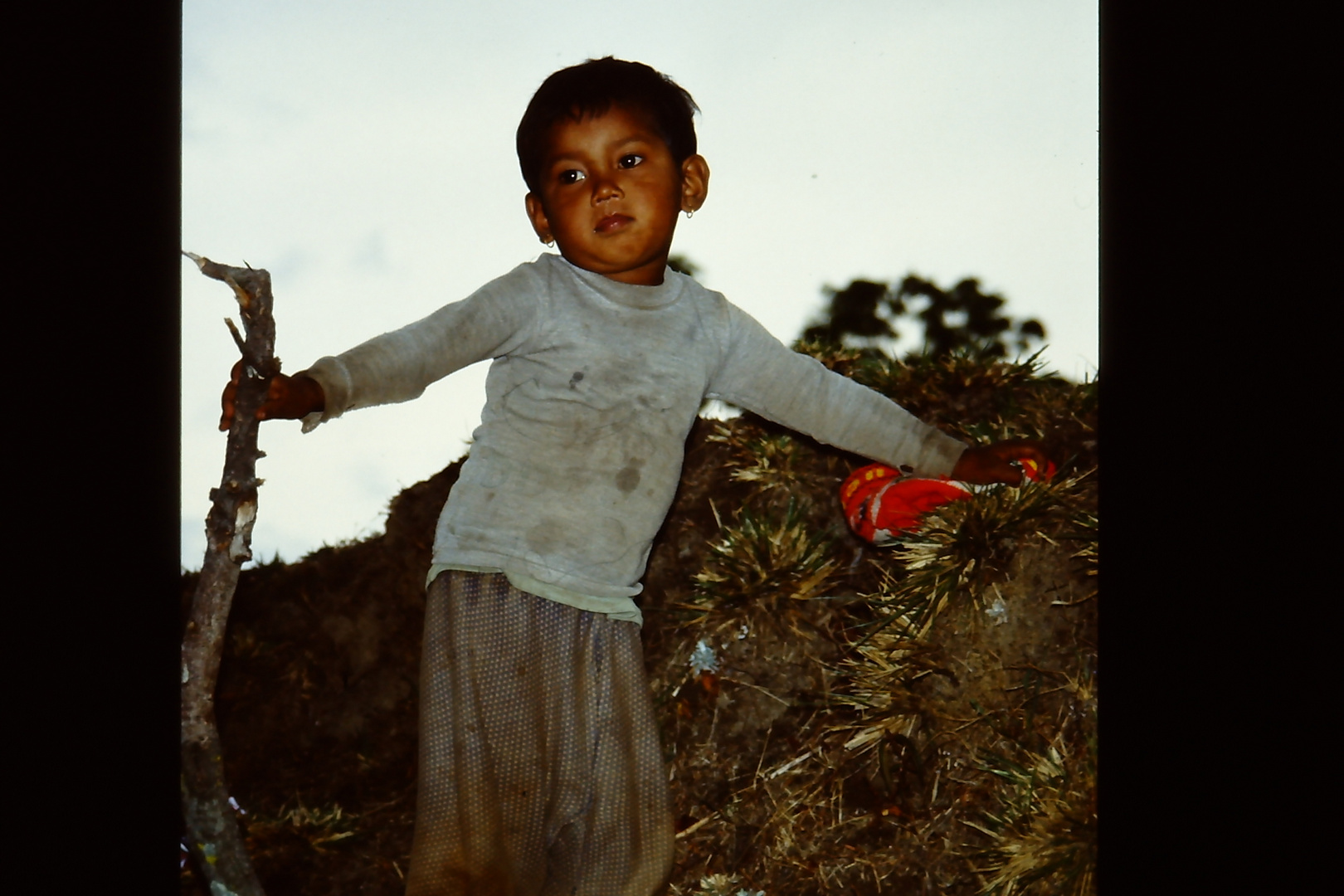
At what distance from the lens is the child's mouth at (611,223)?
3.15 m

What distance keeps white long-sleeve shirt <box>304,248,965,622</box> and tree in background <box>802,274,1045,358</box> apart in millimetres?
955

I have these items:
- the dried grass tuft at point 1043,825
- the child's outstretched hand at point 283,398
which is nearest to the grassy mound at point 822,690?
the dried grass tuft at point 1043,825

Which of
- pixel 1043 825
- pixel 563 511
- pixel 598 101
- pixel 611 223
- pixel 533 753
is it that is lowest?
pixel 1043 825

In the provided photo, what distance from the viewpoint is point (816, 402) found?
3.50 metres

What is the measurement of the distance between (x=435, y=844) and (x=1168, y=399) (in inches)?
87.9

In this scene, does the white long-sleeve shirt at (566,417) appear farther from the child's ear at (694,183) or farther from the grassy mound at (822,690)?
the grassy mound at (822,690)

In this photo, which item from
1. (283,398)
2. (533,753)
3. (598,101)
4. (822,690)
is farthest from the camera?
(822,690)

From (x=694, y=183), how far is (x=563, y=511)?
106cm

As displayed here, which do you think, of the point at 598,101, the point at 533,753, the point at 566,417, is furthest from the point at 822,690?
the point at 598,101

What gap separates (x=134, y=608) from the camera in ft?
8.54

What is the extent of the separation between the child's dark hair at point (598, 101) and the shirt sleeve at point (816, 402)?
1.99ft

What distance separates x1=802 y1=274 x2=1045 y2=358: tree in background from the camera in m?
4.03

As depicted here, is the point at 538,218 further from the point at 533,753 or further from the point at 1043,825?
the point at 1043,825

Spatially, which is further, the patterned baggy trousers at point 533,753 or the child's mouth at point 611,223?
the child's mouth at point 611,223
